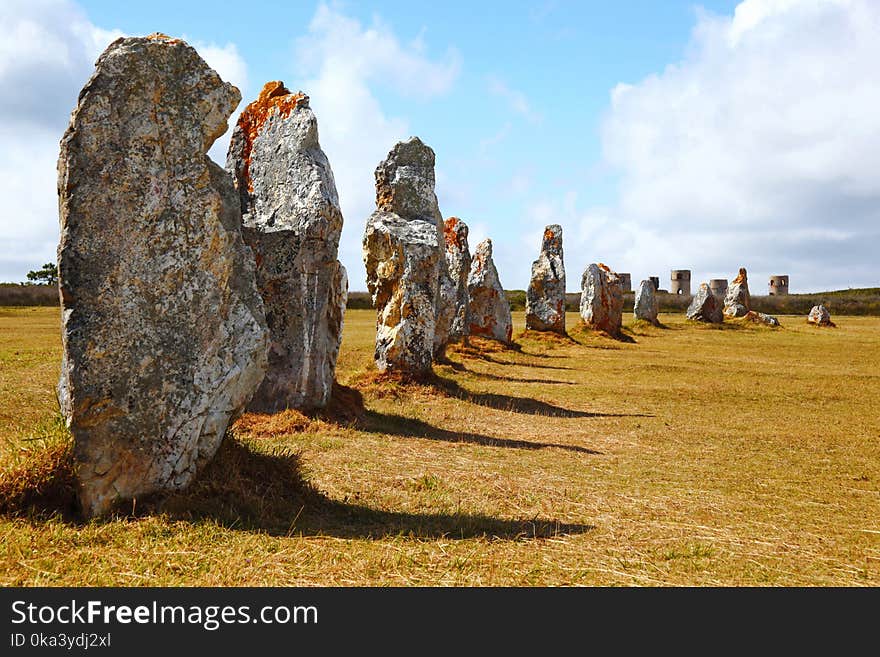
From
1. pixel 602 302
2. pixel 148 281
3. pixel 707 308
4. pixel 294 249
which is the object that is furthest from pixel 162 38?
pixel 707 308

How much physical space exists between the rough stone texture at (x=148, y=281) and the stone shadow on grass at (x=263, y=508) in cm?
17

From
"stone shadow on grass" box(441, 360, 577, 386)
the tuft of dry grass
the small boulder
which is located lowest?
"stone shadow on grass" box(441, 360, 577, 386)

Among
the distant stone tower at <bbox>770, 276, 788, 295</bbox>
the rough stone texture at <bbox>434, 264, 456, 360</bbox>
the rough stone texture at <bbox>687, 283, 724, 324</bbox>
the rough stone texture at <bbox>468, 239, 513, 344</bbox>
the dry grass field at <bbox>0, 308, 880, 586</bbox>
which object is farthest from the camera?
the distant stone tower at <bbox>770, 276, 788, 295</bbox>

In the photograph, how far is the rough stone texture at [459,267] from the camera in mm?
20297

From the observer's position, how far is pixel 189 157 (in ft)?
18.5

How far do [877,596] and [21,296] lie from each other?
138 ft

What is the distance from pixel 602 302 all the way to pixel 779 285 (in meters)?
38.2

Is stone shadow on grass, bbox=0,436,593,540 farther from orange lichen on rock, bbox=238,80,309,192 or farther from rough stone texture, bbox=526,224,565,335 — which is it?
rough stone texture, bbox=526,224,565,335

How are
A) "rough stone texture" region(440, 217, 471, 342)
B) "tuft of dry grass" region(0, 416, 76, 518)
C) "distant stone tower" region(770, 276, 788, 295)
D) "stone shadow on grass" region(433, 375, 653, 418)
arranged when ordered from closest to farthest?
"tuft of dry grass" region(0, 416, 76, 518)
"stone shadow on grass" region(433, 375, 653, 418)
"rough stone texture" region(440, 217, 471, 342)
"distant stone tower" region(770, 276, 788, 295)

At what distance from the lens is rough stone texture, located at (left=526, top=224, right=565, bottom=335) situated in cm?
2516

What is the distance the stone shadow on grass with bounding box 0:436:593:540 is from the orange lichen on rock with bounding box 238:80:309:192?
509cm

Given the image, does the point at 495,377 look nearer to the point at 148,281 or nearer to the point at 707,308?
the point at 148,281

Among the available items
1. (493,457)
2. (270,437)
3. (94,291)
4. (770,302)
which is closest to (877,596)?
(493,457)

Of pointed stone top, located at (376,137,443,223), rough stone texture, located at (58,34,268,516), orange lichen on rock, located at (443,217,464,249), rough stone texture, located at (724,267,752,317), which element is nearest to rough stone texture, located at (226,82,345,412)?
rough stone texture, located at (58,34,268,516)
